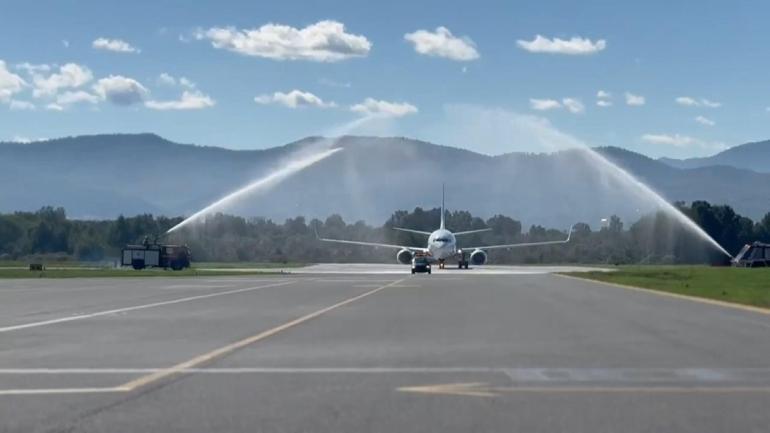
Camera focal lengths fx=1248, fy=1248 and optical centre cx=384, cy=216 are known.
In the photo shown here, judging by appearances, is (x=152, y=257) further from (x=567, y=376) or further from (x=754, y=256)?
(x=567, y=376)

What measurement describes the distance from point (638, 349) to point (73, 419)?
1101 centimetres

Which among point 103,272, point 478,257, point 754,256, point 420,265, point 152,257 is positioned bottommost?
point 103,272

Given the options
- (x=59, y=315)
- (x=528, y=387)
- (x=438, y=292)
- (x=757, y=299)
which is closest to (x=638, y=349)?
(x=528, y=387)

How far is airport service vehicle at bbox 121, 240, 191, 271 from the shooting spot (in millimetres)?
98688

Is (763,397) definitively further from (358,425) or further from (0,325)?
(0,325)

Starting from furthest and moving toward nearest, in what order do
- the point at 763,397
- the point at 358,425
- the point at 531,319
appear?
the point at 531,319 → the point at 763,397 → the point at 358,425

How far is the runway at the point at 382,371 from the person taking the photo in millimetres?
12680

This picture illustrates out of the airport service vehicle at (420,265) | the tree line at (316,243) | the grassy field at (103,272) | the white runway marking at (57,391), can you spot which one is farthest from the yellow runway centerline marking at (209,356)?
the tree line at (316,243)

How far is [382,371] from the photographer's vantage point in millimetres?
17109

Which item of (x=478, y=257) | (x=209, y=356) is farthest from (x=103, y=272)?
(x=209, y=356)

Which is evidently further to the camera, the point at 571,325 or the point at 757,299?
the point at 757,299

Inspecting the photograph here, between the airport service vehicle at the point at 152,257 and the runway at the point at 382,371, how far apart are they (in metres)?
66.8

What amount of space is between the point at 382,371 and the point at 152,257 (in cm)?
→ 8388

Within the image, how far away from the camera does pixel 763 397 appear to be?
1441 centimetres
